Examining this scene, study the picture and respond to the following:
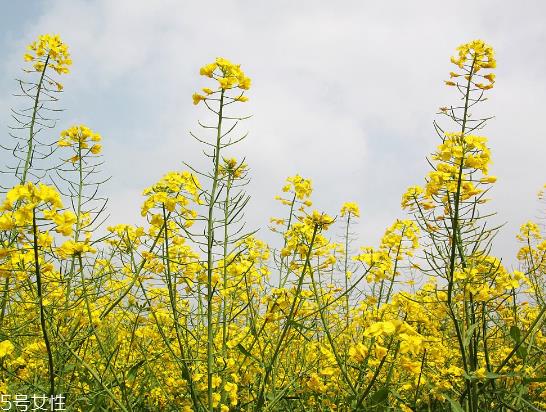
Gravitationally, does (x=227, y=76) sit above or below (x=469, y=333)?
above

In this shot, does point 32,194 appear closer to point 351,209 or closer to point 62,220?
point 62,220

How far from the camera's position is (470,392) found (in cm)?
238

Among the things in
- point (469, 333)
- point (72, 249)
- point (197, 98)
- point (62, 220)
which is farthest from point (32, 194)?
point (469, 333)

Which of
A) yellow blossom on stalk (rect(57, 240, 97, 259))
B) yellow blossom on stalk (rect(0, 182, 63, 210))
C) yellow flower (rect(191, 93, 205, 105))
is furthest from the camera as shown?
yellow flower (rect(191, 93, 205, 105))

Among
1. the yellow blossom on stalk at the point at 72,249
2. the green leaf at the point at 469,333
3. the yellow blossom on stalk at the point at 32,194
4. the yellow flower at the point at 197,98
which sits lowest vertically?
the green leaf at the point at 469,333

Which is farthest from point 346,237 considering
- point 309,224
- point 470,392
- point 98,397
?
point 98,397

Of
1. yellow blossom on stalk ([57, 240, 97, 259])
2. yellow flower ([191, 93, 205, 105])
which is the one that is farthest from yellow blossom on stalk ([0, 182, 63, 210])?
yellow flower ([191, 93, 205, 105])

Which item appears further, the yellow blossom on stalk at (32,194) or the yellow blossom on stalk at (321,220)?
the yellow blossom on stalk at (321,220)

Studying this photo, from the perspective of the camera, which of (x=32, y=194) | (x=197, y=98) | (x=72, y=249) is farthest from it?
(x=197, y=98)

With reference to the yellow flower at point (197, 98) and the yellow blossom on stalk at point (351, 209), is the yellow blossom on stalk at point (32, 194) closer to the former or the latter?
the yellow flower at point (197, 98)

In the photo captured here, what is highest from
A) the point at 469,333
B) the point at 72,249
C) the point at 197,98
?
the point at 197,98

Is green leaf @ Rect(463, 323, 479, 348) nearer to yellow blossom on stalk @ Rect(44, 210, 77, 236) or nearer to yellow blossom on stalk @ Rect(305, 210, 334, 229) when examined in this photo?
yellow blossom on stalk @ Rect(305, 210, 334, 229)

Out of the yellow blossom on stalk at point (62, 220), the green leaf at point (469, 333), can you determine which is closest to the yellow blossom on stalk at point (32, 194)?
the yellow blossom on stalk at point (62, 220)

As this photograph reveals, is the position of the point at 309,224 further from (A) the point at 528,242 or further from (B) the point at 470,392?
(A) the point at 528,242
